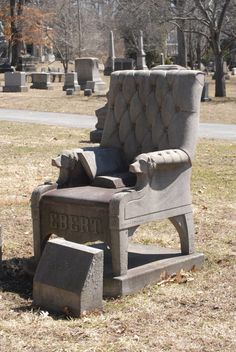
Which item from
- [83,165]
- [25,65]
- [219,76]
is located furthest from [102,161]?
[25,65]

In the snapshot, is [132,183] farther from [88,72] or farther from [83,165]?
[88,72]

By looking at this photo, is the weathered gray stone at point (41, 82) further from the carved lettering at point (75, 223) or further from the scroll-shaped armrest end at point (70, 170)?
the carved lettering at point (75, 223)

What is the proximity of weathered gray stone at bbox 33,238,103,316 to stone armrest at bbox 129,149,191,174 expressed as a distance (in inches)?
33.2

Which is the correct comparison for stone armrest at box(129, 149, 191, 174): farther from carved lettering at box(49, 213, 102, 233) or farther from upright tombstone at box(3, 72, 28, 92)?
upright tombstone at box(3, 72, 28, 92)

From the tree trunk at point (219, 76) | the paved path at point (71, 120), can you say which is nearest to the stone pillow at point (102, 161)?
the paved path at point (71, 120)

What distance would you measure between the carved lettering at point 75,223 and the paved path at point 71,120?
11.3 metres

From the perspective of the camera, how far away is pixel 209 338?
4449mm

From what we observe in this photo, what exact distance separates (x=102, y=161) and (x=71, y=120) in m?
15.9

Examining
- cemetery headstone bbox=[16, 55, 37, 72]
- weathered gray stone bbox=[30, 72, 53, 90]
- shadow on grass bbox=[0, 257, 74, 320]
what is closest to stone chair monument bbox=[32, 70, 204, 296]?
shadow on grass bbox=[0, 257, 74, 320]

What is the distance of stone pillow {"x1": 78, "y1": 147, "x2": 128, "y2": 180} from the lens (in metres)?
6.07

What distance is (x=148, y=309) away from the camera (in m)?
5.06

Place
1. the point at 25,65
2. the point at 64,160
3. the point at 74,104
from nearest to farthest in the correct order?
the point at 64,160, the point at 74,104, the point at 25,65

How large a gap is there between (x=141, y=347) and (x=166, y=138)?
2.23 m

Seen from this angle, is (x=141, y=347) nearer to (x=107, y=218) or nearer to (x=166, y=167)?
(x=107, y=218)
